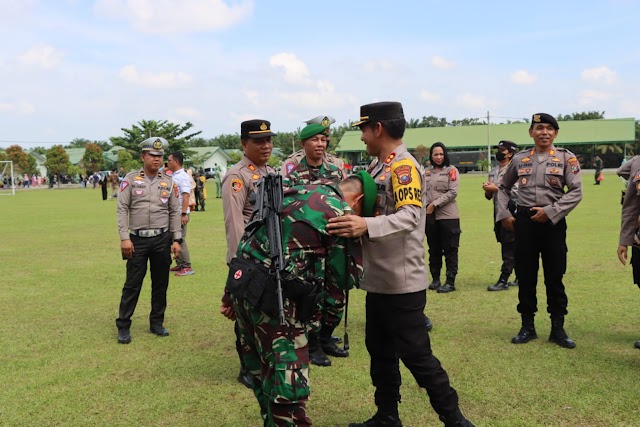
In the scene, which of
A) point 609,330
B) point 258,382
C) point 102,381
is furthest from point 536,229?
point 102,381

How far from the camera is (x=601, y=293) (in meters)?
7.25

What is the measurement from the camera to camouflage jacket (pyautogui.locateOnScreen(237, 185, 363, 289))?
266cm

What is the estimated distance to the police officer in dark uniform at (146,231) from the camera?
19.4ft

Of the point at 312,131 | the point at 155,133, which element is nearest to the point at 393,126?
the point at 312,131

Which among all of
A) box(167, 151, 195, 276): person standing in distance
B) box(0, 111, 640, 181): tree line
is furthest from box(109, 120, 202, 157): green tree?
box(167, 151, 195, 276): person standing in distance

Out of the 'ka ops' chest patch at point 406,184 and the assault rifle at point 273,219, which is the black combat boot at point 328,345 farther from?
the assault rifle at point 273,219

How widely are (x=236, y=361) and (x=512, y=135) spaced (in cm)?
6315

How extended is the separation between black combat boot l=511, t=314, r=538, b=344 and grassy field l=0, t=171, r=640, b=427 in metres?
0.07

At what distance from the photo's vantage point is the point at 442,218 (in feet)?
25.6

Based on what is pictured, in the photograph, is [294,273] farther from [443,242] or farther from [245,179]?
[443,242]

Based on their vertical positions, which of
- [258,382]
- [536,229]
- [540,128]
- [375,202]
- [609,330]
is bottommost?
[609,330]

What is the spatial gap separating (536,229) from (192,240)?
971 cm

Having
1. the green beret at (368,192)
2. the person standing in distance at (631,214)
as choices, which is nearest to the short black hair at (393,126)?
the green beret at (368,192)

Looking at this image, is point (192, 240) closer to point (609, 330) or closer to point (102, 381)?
point (102, 381)
